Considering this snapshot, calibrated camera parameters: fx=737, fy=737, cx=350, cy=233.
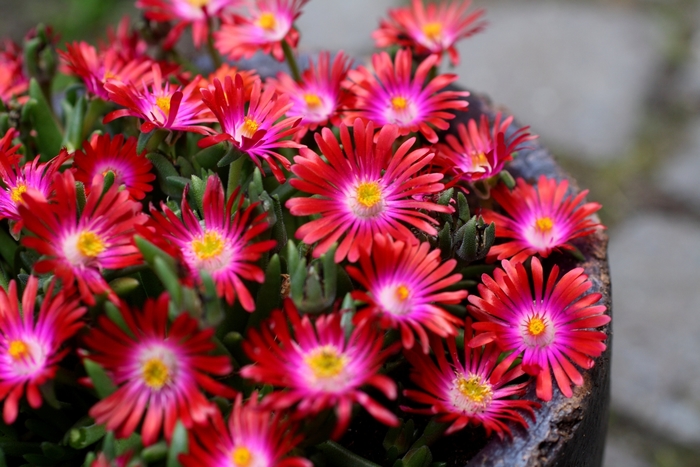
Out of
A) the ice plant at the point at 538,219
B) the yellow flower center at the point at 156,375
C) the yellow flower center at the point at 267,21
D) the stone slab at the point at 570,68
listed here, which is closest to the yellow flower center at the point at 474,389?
the ice plant at the point at 538,219

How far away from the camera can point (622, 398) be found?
1.21m

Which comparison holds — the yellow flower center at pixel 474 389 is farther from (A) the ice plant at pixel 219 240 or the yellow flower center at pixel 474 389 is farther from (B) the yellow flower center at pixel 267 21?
(B) the yellow flower center at pixel 267 21

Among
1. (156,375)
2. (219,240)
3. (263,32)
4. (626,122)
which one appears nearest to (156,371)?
(156,375)

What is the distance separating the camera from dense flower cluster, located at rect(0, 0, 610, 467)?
0.46 m

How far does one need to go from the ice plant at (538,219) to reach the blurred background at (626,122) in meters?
0.60

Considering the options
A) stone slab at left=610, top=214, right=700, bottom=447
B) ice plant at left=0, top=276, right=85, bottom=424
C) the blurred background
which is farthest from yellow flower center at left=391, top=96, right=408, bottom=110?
stone slab at left=610, top=214, right=700, bottom=447

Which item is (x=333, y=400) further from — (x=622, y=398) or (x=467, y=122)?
(x=622, y=398)

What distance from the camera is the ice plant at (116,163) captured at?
0.59 m

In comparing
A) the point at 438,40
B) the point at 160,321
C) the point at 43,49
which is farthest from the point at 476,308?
the point at 43,49

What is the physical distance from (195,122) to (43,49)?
1.04 ft

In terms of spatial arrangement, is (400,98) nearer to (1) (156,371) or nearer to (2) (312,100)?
(2) (312,100)

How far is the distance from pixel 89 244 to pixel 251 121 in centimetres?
17

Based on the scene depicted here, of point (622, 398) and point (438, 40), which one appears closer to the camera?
point (438, 40)

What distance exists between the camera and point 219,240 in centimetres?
52
